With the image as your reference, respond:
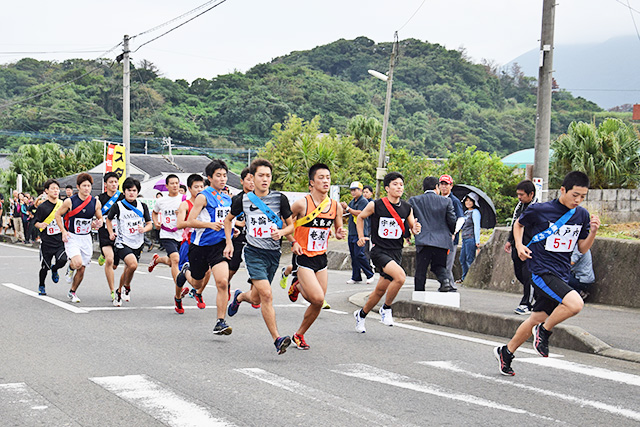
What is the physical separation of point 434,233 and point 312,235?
3283 mm

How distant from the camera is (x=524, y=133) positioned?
99125 mm

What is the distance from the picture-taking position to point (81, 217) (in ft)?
40.8

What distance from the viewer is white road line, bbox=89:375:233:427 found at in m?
5.33

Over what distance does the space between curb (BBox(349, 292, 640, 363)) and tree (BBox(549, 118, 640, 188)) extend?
35.4 ft

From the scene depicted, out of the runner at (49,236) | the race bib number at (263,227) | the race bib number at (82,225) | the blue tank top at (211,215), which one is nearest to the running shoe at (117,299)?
the race bib number at (82,225)

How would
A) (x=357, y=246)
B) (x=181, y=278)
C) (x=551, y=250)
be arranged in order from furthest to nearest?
(x=357, y=246)
(x=181, y=278)
(x=551, y=250)

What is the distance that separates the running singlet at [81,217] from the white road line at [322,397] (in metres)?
6.19

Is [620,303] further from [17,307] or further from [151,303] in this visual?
[17,307]

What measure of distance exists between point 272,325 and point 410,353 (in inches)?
57.9

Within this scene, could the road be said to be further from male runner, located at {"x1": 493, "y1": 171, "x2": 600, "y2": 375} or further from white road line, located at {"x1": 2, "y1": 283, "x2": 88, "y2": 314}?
white road line, located at {"x1": 2, "y1": 283, "x2": 88, "y2": 314}

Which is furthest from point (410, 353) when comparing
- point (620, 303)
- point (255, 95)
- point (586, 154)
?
point (255, 95)

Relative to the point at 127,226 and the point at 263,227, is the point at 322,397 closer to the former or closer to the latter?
the point at 263,227

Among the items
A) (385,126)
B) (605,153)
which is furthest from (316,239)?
(385,126)

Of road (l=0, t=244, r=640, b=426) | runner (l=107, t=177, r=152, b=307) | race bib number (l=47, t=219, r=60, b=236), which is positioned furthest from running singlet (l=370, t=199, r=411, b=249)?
race bib number (l=47, t=219, r=60, b=236)
